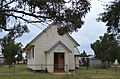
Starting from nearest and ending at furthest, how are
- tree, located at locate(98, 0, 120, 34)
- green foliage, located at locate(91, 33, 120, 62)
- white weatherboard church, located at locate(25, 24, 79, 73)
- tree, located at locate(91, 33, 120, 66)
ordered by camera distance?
1. tree, located at locate(98, 0, 120, 34)
2. white weatherboard church, located at locate(25, 24, 79, 73)
3. green foliage, located at locate(91, 33, 120, 62)
4. tree, located at locate(91, 33, 120, 66)

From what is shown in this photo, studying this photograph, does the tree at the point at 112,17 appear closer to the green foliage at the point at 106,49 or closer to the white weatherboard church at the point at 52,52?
the white weatherboard church at the point at 52,52

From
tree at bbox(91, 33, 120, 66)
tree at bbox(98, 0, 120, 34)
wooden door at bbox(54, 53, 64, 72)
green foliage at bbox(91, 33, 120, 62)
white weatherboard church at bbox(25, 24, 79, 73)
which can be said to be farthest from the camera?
tree at bbox(91, 33, 120, 66)

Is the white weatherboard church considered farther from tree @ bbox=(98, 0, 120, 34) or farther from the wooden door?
tree @ bbox=(98, 0, 120, 34)

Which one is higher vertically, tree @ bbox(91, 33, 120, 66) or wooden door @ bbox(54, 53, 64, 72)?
tree @ bbox(91, 33, 120, 66)

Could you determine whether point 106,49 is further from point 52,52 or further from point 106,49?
point 52,52

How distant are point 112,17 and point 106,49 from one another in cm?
3733

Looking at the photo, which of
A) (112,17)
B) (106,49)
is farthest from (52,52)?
(106,49)

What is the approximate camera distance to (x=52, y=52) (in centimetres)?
4784

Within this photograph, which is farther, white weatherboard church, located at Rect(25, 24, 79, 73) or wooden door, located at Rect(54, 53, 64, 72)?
wooden door, located at Rect(54, 53, 64, 72)

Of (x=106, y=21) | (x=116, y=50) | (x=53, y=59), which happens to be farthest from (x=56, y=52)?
(x=116, y=50)

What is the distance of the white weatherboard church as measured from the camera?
47938 millimetres

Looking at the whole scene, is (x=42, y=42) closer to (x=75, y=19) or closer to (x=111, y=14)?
(x=111, y=14)

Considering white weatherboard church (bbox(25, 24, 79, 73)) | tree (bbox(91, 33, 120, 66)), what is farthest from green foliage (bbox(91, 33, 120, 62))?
white weatherboard church (bbox(25, 24, 79, 73))

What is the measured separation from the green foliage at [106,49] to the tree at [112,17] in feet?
95.1
